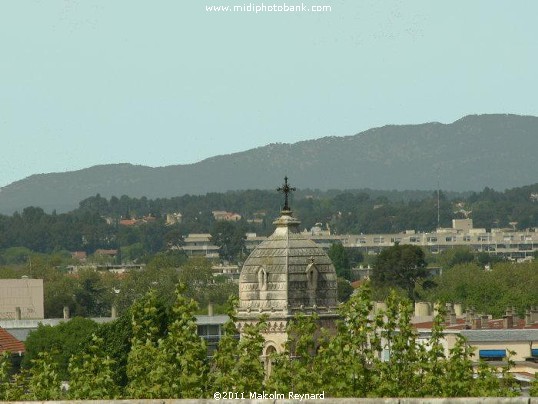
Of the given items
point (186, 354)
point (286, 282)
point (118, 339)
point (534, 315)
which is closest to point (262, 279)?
point (286, 282)

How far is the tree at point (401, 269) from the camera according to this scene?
18675 centimetres

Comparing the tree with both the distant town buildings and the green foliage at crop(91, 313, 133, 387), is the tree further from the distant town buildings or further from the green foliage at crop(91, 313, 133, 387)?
the green foliage at crop(91, 313, 133, 387)

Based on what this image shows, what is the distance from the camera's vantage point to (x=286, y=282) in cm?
7200

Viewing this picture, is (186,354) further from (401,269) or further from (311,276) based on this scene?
(401,269)

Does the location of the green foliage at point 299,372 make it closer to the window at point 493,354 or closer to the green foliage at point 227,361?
the green foliage at point 227,361

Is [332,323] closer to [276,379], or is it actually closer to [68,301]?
[276,379]

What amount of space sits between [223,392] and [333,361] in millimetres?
3225

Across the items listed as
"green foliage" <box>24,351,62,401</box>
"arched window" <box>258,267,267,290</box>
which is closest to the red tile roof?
"arched window" <box>258,267,267,290</box>


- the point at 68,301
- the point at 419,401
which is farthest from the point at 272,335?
the point at 68,301

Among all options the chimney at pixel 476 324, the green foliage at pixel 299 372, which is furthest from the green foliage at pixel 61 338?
the green foliage at pixel 299 372

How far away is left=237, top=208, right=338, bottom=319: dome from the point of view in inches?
2832

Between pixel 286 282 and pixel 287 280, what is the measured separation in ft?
0.19

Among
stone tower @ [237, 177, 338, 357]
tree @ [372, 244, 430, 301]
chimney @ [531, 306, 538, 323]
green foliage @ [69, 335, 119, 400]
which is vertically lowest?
green foliage @ [69, 335, 119, 400]

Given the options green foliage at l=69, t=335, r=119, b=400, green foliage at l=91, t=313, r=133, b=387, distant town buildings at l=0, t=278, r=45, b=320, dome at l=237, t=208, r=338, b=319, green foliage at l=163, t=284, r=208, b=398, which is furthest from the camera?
distant town buildings at l=0, t=278, r=45, b=320
